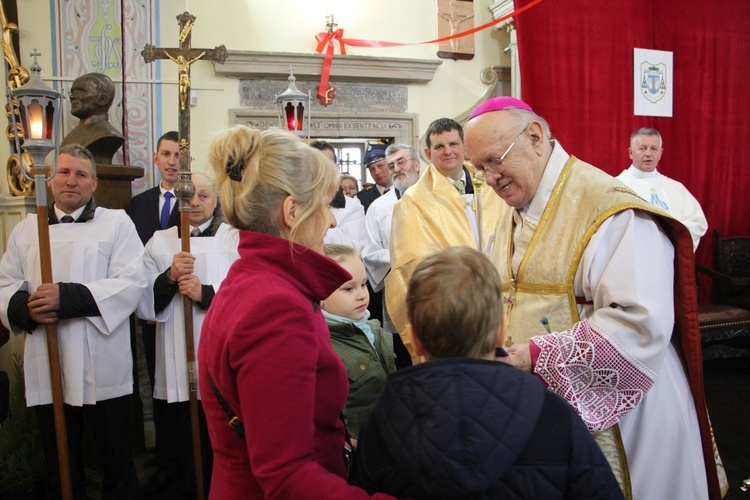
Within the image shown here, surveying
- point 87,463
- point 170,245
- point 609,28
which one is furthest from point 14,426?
point 609,28

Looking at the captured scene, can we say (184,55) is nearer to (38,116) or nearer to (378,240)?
(38,116)

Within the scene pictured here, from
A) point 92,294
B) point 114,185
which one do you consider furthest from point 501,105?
point 114,185

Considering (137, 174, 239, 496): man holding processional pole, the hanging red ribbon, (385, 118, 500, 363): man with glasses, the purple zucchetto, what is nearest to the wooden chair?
(385, 118, 500, 363): man with glasses

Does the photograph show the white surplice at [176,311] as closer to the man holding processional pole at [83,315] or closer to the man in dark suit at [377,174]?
the man holding processional pole at [83,315]

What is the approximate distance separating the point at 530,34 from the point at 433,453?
5.39 m

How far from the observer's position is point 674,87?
6176mm

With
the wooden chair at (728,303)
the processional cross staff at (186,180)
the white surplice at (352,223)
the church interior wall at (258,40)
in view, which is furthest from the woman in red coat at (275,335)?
the wooden chair at (728,303)

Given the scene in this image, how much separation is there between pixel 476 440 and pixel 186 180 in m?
2.00

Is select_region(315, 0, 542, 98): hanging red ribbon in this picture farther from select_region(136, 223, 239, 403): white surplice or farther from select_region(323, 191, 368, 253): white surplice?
select_region(136, 223, 239, 403): white surplice

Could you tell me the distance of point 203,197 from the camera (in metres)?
3.06

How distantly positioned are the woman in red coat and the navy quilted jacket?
0.32 feet

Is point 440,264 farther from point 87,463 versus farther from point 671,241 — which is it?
point 87,463

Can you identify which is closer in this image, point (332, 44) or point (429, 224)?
point (429, 224)

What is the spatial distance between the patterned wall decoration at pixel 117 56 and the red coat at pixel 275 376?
11.6 feet
